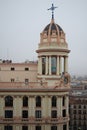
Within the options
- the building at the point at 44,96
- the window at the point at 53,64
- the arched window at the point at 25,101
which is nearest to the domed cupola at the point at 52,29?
the building at the point at 44,96

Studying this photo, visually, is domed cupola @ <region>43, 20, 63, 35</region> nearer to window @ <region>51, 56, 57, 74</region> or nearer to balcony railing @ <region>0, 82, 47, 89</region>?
window @ <region>51, 56, 57, 74</region>

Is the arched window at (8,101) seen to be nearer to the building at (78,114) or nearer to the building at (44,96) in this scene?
the building at (44,96)

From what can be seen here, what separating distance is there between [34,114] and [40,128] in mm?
2395

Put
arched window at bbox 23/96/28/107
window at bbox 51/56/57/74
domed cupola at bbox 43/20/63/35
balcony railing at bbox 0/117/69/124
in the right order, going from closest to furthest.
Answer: balcony railing at bbox 0/117/69/124, arched window at bbox 23/96/28/107, window at bbox 51/56/57/74, domed cupola at bbox 43/20/63/35

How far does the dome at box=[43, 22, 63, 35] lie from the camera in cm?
5919

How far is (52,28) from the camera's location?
59.5 m

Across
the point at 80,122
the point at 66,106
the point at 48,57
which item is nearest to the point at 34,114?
the point at 66,106

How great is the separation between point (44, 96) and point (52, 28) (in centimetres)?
1159

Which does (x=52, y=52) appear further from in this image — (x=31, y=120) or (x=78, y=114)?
(x=78, y=114)

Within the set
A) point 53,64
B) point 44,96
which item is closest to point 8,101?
point 44,96

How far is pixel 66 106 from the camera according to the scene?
57.8 meters

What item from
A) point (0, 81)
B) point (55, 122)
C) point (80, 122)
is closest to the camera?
point (55, 122)

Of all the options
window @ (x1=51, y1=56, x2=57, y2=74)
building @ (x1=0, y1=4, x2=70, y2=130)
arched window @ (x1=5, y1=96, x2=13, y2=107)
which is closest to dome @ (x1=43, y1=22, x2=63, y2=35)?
building @ (x1=0, y1=4, x2=70, y2=130)

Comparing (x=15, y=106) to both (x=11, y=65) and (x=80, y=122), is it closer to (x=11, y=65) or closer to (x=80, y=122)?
(x=11, y=65)
